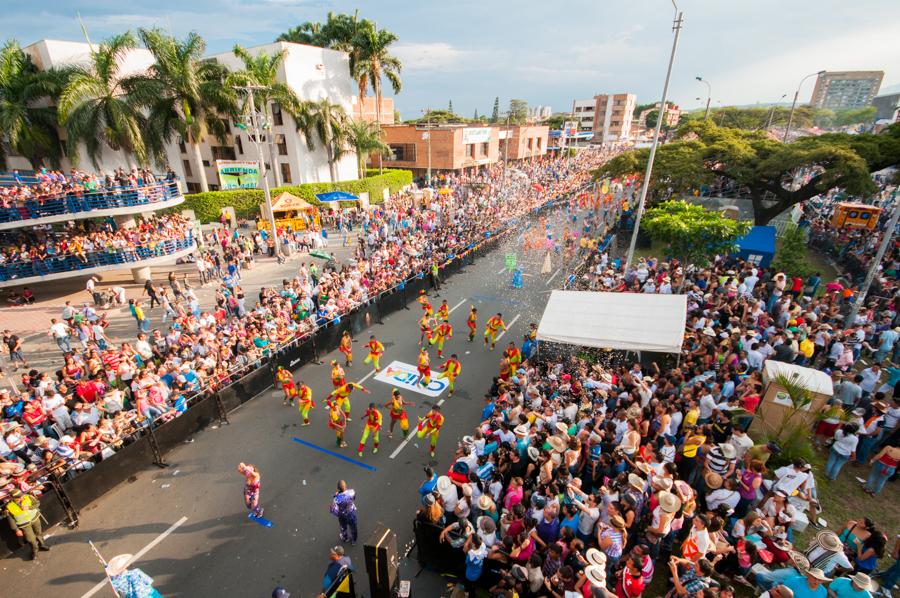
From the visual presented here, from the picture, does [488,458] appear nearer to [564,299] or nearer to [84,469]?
[564,299]

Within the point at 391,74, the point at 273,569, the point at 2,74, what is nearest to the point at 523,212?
the point at 391,74

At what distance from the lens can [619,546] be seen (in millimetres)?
5867

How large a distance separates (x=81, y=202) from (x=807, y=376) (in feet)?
89.2

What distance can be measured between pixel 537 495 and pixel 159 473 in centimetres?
852

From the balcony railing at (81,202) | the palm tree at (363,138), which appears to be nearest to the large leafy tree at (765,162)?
the palm tree at (363,138)

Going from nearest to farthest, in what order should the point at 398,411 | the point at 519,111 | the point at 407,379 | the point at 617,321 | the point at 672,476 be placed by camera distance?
the point at 672,476
the point at 398,411
the point at 617,321
the point at 407,379
the point at 519,111

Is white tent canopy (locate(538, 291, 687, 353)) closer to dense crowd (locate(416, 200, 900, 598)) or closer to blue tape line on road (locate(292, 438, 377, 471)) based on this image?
dense crowd (locate(416, 200, 900, 598))

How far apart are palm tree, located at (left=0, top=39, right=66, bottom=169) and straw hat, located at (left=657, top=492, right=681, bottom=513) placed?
34307 millimetres

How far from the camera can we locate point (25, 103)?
2403 centimetres

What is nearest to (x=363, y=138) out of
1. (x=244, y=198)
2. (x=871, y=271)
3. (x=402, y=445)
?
(x=244, y=198)

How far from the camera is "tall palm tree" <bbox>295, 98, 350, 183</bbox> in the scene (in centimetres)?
3392

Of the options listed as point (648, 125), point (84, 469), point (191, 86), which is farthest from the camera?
point (648, 125)

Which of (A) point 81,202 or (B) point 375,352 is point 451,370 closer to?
(B) point 375,352

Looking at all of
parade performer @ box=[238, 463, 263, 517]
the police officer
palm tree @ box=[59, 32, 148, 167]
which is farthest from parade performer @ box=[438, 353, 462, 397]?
palm tree @ box=[59, 32, 148, 167]
